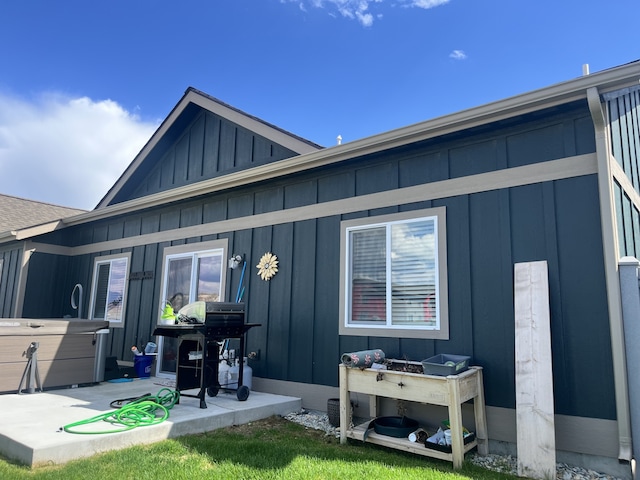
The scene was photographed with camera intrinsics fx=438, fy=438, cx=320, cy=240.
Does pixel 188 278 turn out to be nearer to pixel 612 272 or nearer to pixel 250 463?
pixel 250 463

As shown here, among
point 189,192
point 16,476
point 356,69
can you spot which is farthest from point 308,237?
point 356,69

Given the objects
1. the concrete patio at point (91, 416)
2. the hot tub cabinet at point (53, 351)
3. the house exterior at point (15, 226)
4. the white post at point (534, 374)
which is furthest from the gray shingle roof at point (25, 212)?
the white post at point (534, 374)

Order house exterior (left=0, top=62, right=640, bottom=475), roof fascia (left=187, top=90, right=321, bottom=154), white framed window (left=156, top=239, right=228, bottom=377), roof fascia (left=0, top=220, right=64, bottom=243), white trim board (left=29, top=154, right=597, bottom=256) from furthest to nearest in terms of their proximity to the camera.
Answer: roof fascia (left=0, top=220, right=64, bottom=243)
white framed window (left=156, top=239, right=228, bottom=377)
roof fascia (left=187, top=90, right=321, bottom=154)
white trim board (left=29, top=154, right=597, bottom=256)
house exterior (left=0, top=62, right=640, bottom=475)

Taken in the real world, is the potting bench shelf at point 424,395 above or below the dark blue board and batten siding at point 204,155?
below

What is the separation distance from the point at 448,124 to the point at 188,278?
15.3 feet

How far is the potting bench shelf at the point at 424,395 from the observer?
345cm

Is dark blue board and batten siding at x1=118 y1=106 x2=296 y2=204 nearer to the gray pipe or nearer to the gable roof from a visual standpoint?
the gable roof

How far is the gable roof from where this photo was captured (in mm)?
6301

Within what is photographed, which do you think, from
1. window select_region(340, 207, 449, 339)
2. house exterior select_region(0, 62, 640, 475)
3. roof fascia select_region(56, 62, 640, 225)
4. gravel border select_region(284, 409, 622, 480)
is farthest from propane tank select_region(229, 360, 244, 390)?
roof fascia select_region(56, 62, 640, 225)

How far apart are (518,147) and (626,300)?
1.64 metres

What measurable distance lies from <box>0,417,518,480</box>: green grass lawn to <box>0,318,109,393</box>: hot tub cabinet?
8.34ft

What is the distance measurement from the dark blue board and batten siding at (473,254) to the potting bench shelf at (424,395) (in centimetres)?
32

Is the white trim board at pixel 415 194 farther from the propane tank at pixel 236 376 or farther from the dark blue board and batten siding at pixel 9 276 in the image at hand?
the dark blue board and batten siding at pixel 9 276

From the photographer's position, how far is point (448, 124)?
4.32 metres
